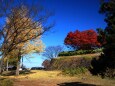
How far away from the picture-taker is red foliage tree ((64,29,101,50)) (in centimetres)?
7150

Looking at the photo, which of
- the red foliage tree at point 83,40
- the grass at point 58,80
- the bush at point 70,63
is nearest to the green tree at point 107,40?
the grass at point 58,80

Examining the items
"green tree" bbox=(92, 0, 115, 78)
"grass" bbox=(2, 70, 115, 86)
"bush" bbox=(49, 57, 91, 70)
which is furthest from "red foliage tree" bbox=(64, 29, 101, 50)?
"green tree" bbox=(92, 0, 115, 78)

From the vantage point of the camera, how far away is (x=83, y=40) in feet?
235

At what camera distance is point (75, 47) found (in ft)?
242

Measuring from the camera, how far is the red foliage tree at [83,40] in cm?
7150

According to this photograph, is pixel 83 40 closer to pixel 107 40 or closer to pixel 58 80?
pixel 58 80

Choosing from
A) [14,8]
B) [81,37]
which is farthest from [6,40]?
[81,37]

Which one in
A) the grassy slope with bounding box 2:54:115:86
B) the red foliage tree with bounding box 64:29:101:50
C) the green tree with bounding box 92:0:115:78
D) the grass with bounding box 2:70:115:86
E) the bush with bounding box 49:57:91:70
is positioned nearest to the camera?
the green tree with bounding box 92:0:115:78

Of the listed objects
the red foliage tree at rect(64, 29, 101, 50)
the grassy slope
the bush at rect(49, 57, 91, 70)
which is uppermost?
the red foliage tree at rect(64, 29, 101, 50)

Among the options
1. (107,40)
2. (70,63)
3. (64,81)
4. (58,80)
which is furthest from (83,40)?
(107,40)

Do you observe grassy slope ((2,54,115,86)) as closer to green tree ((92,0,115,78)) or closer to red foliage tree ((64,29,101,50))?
green tree ((92,0,115,78))

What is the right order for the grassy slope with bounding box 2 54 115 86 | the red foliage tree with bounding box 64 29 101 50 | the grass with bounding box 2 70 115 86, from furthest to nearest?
the red foliage tree with bounding box 64 29 101 50 < the grass with bounding box 2 70 115 86 < the grassy slope with bounding box 2 54 115 86

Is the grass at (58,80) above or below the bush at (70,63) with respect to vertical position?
below

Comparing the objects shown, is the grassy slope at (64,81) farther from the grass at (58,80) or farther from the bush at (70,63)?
the bush at (70,63)
